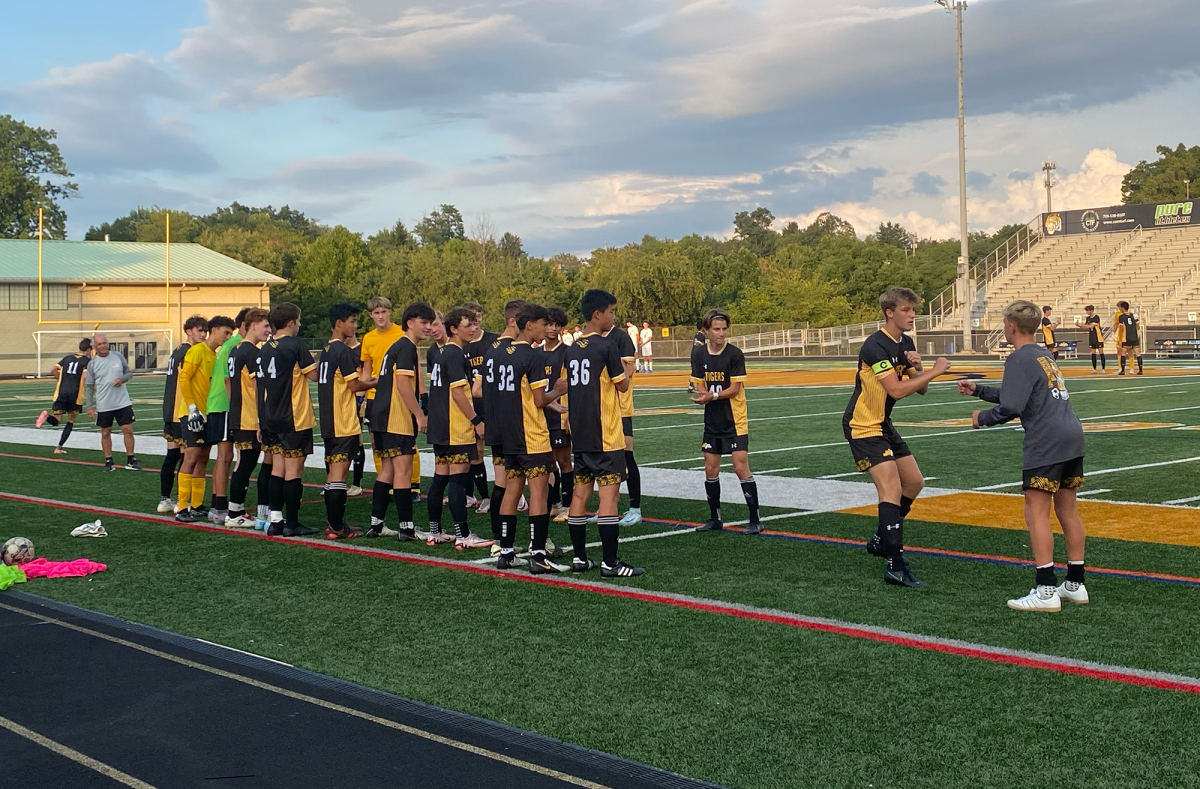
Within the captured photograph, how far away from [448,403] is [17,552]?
11.5 ft

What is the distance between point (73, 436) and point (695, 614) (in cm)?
1739

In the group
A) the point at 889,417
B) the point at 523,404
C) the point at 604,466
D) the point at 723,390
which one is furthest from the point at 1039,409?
the point at 523,404

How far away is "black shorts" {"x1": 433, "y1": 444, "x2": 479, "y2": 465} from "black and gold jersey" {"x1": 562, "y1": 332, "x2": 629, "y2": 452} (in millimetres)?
1687

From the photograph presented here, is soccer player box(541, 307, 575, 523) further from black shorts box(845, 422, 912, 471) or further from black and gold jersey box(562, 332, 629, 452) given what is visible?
black shorts box(845, 422, 912, 471)

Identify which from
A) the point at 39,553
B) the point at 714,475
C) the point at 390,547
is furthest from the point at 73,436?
the point at 714,475

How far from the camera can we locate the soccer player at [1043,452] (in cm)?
649

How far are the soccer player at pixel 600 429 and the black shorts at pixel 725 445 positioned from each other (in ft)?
6.62

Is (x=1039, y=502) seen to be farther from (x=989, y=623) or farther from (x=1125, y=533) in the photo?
(x=1125, y=533)

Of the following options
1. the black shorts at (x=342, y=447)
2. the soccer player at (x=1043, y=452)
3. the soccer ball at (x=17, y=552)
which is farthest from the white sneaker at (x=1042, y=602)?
the soccer ball at (x=17, y=552)

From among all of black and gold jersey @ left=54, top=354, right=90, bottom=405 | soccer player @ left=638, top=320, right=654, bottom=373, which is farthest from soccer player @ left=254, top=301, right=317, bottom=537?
soccer player @ left=638, top=320, right=654, bottom=373

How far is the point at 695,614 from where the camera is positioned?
6.74 meters

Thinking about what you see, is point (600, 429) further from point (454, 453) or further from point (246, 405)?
point (246, 405)

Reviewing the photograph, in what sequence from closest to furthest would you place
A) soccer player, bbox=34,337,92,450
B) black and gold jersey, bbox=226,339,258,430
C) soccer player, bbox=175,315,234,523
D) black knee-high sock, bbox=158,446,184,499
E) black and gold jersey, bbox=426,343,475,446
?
black and gold jersey, bbox=426,343,475,446 → black and gold jersey, bbox=226,339,258,430 → soccer player, bbox=175,315,234,523 → black knee-high sock, bbox=158,446,184,499 → soccer player, bbox=34,337,92,450

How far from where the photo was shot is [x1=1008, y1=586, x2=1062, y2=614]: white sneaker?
21.4 feet
